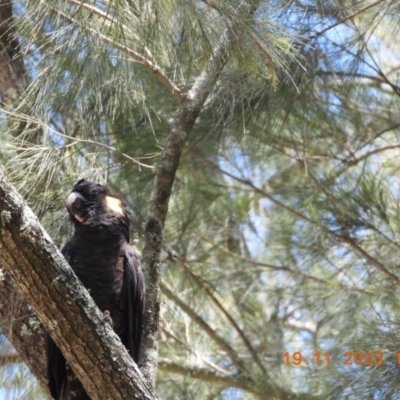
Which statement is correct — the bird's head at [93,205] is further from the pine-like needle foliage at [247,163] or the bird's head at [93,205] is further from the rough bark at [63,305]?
the rough bark at [63,305]

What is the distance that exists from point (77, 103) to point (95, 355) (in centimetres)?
78

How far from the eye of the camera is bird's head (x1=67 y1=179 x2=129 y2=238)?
7.57 ft

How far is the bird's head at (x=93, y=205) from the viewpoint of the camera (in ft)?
7.57

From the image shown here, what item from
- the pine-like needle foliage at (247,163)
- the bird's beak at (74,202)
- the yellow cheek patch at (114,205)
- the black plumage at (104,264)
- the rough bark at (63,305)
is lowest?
the rough bark at (63,305)

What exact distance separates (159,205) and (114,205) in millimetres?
174

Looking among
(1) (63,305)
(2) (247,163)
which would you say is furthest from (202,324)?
(1) (63,305)

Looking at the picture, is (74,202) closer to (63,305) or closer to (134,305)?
(134,305)

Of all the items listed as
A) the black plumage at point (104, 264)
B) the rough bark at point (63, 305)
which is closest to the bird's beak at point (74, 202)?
the black plumage at point (104, 264)

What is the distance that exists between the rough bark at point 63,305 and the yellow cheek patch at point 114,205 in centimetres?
65

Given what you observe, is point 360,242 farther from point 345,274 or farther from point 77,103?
point 77,103

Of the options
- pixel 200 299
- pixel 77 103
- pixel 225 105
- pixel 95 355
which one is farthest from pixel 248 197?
pixel 95 355

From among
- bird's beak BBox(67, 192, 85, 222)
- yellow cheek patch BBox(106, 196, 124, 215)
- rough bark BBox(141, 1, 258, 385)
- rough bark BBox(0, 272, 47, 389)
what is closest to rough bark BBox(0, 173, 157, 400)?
rough bark BBox(141, 1, 258, 385)

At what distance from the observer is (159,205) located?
92.9 inches

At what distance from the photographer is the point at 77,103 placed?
2248 millimetres
